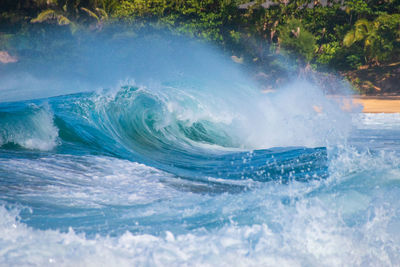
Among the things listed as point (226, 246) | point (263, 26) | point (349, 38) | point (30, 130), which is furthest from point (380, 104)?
point (226, 246)

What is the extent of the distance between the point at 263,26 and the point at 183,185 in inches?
738

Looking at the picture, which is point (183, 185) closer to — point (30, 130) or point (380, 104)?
point (30, 130)

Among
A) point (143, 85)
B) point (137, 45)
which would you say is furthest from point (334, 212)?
point (137, 45)

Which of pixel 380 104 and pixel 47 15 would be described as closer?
pixel 380 104

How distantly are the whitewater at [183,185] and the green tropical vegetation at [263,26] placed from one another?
474 inches

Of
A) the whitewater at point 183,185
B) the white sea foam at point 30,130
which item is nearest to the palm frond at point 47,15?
the whitewater at point 183,185

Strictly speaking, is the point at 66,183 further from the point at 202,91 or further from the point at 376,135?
the point at 376,135

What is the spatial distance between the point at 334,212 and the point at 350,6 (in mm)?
19088

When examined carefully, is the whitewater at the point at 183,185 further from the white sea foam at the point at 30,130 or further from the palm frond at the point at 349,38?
the palm frond at the point at 349,38

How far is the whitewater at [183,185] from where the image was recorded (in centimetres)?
246

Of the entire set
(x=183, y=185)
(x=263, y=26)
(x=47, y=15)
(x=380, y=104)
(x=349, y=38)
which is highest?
(x=47, y=15)

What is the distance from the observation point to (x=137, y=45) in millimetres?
23688

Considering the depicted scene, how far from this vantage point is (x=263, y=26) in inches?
844

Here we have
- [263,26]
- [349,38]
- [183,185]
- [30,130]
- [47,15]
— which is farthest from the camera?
[47,15]
